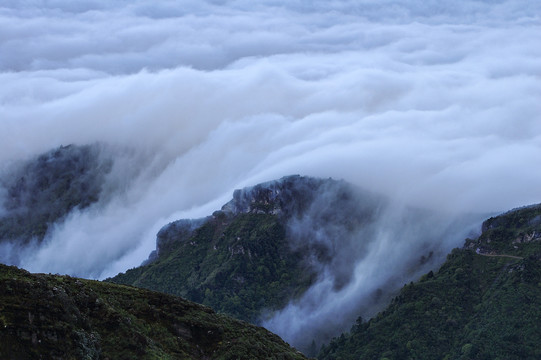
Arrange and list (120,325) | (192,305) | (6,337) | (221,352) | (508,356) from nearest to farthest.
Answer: (6,337) → (120,325) → (221,352) → (192,305) → (508,356)

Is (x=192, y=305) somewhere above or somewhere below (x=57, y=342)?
above

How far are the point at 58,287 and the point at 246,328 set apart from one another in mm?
31766

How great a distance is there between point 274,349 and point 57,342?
37.5m

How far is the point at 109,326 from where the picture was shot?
77875 millimetres

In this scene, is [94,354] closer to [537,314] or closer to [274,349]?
[274,349]

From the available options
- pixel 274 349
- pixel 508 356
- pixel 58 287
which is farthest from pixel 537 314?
pixel 58 287

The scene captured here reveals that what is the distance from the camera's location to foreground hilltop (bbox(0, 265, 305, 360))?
66.0 m

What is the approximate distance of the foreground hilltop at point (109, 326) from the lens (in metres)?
66.0

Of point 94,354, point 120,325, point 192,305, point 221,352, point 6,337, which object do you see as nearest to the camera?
point 6,337

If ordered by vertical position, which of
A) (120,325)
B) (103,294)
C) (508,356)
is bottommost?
(508,356)

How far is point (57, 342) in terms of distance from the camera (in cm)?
6700

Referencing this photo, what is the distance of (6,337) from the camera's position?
208 ft

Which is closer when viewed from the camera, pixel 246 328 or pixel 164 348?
pixel 164 348

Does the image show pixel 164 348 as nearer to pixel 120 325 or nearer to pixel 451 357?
pixel 120 325
